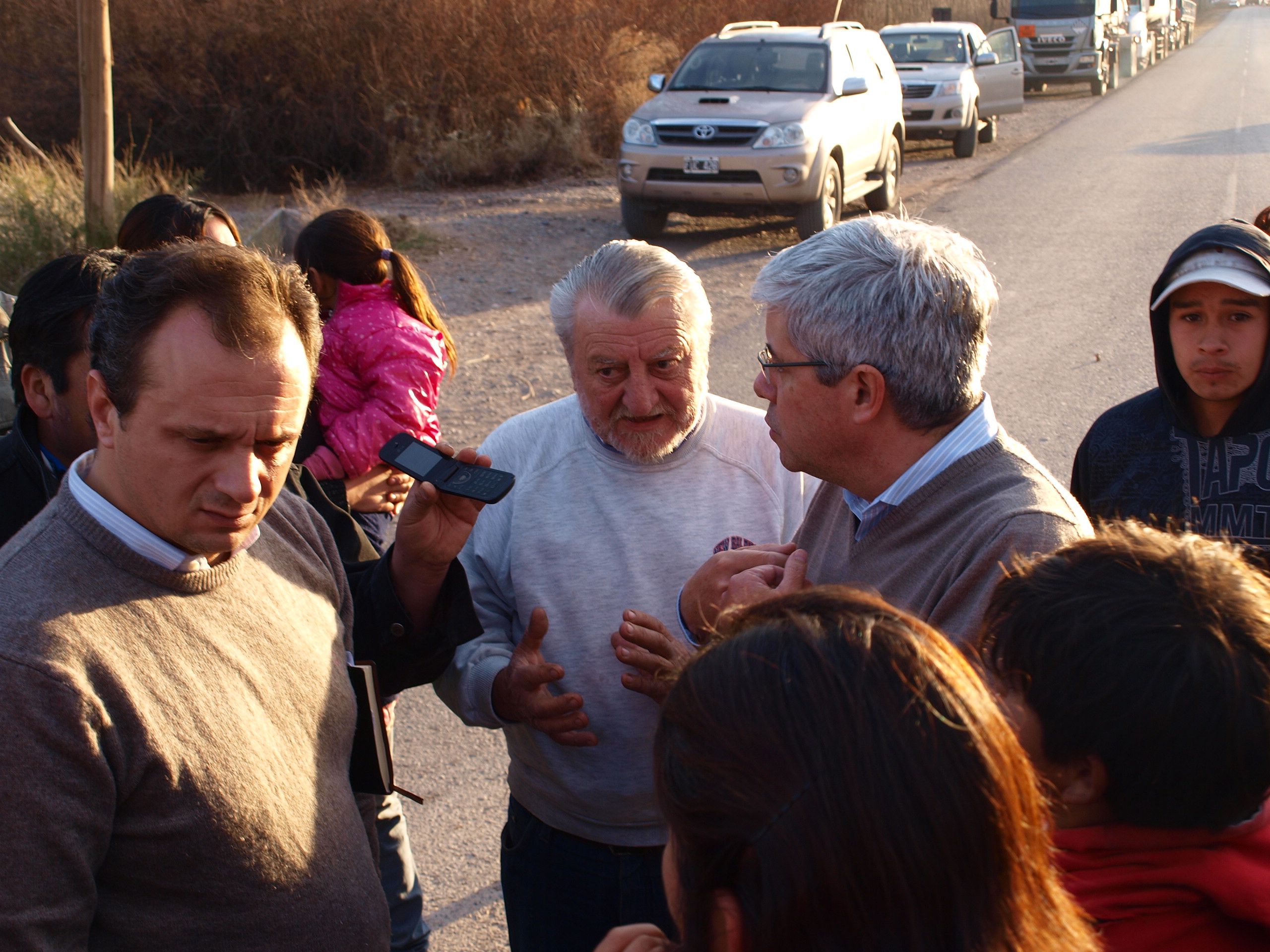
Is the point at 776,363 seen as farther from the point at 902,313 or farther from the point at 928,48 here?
the point at 928,48

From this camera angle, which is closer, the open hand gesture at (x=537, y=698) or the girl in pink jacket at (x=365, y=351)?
the open hand gesture at (x=537, y=698)

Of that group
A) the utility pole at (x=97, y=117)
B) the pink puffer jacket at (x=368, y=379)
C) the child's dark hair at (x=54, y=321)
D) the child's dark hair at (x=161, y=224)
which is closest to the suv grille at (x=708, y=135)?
the utility pole at (x=97, y=117)

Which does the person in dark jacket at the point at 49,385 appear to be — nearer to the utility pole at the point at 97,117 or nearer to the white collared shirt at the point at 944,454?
the white collared shirt at the point at 944,454

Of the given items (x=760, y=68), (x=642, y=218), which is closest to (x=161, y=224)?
(x=642, y=218)

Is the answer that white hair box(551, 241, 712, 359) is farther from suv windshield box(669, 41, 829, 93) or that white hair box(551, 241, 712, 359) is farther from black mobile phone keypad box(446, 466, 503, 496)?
suv windshield box(669, 41, 829, 93)

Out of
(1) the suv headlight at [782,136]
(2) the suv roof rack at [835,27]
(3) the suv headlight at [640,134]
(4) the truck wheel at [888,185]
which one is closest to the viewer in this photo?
(1) the suv headlight at [782,136]

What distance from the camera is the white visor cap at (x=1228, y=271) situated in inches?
105

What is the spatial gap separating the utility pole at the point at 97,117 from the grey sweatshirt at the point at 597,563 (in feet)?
20.8

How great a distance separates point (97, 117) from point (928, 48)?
47.3ft

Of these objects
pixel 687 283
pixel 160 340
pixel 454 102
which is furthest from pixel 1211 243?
pixel 454 102

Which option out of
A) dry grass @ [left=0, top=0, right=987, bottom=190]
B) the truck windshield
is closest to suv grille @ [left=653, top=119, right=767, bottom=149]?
dry grass @ [left=0, top=0, right=987, bottom=190]

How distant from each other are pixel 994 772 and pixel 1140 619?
0.46 meters

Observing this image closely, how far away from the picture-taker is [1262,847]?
4.44 ft

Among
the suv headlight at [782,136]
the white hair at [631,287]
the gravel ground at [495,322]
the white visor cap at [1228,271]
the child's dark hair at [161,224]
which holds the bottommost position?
the gravel ground at [495,322]
